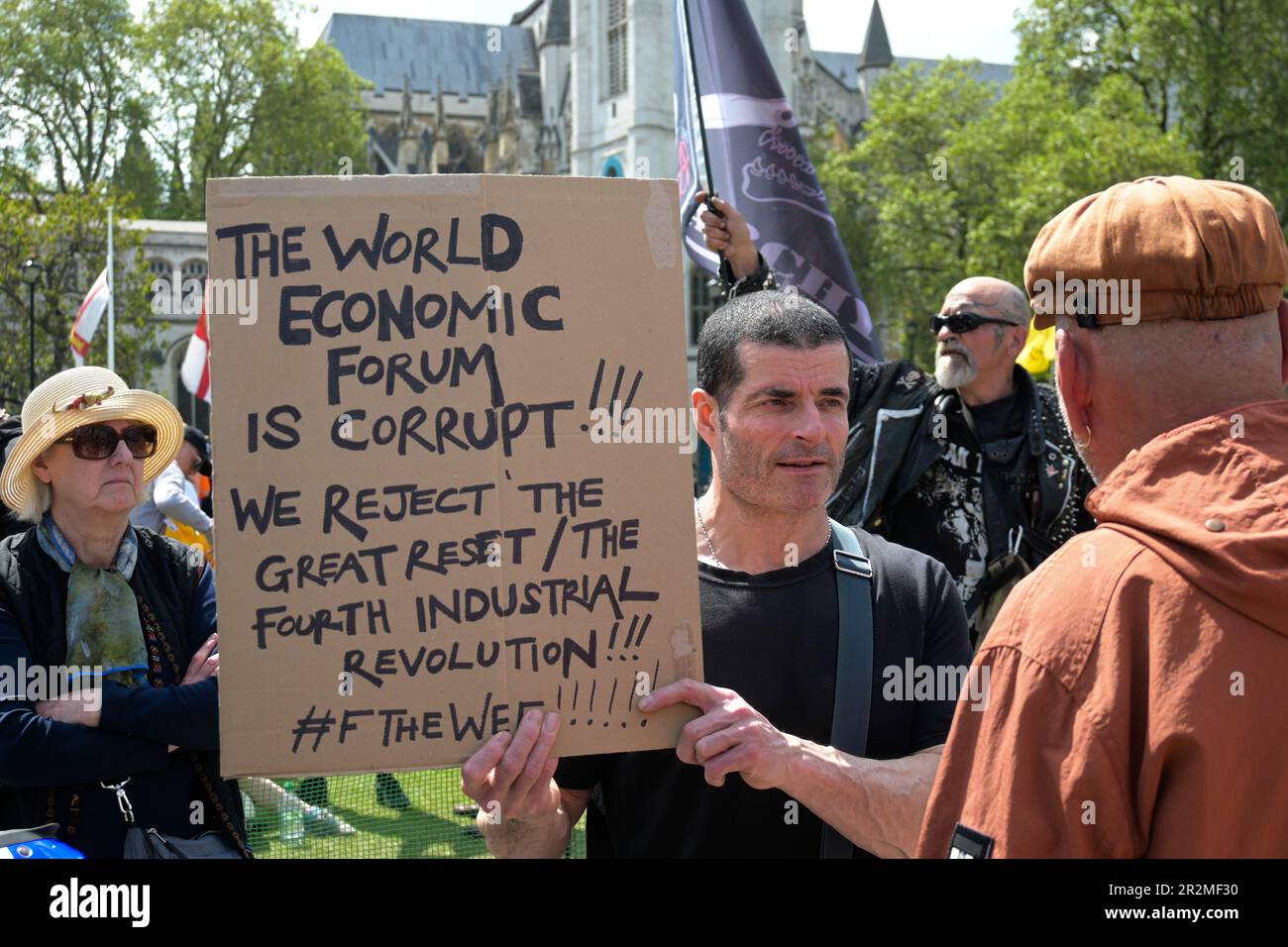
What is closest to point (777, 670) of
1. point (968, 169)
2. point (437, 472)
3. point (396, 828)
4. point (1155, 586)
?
point (437, 472)

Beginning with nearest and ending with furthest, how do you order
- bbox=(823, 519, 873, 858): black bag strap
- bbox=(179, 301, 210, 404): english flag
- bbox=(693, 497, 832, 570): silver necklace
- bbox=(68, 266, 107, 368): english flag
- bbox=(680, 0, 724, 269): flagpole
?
1. bbox=(823, 519, 873, 858): black bag strap
2. bbox=(693, 497, 832, 570): silver necklace
3. bbox=(680, 0, 724, 269): flagpole
4. bbox=(179, 301, 210, 404): english flag
5. bbox=(68, 266, 107, 368): english flag

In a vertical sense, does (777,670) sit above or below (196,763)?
above

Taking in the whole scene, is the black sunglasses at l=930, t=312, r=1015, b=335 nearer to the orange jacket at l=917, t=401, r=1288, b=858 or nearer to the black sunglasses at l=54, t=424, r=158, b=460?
the black sunglasses at l=54, t=424, r=158, b=460

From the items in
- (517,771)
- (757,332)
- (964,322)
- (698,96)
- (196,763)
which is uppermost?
(698,96)

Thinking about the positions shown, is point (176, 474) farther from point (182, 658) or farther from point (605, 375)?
point (605, 375)

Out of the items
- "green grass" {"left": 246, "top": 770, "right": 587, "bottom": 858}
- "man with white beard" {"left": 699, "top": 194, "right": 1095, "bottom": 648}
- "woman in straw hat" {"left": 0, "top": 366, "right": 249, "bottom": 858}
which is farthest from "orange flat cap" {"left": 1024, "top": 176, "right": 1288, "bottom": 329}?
"green grass" {"left": 246, "top": 770, "right": 587, "bottom": 858}

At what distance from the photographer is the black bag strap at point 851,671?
2.39 m

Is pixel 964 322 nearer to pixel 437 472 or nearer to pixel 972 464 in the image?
pixel 972 464

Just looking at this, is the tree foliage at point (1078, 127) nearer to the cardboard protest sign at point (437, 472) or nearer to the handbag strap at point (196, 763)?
the handbag strap at point (196, 763)

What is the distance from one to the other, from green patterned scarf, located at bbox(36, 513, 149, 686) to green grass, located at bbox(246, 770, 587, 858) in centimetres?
247

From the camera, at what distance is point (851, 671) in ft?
7.96

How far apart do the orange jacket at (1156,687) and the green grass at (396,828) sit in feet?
14.0

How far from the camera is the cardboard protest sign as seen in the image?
2.18m

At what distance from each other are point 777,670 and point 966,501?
216cm
